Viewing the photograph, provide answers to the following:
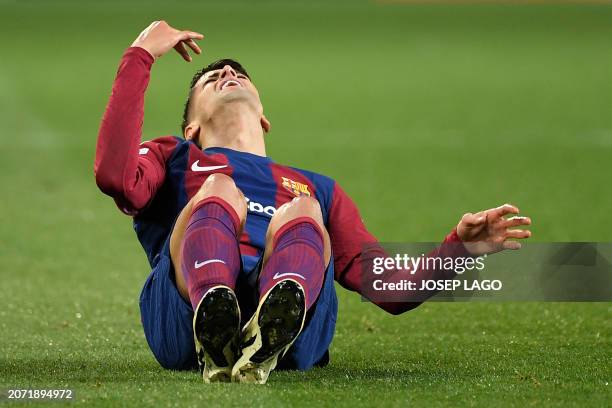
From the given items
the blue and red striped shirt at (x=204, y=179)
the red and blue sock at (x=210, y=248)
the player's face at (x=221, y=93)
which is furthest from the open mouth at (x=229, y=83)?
the red and blue sock at (x=210, y=248)

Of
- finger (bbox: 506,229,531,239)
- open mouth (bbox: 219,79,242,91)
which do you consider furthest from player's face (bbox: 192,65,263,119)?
finger (bbox: 506,229,531,239)

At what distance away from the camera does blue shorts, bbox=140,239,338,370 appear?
359 cm

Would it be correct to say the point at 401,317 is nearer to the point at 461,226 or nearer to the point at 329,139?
the point at 461,226

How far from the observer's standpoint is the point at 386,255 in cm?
408

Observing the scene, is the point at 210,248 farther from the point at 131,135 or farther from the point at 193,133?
the point at 193,133

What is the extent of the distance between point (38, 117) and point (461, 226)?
9416mm

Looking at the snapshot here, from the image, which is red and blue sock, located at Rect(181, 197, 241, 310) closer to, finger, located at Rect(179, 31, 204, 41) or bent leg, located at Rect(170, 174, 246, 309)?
bent leg, located at Rect(170, 174, 246, 309)

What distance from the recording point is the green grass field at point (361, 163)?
3.76 m

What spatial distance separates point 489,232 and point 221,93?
1123 mm

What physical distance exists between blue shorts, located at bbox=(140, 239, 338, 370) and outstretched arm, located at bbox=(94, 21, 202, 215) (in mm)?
220

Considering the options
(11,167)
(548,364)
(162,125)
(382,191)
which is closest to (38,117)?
(162,125)

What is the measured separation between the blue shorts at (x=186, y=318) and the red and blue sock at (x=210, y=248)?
13 cm

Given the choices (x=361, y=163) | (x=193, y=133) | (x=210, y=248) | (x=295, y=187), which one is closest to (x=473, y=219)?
(x=295, y=187)

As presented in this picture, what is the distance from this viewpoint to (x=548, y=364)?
3.97 meters
